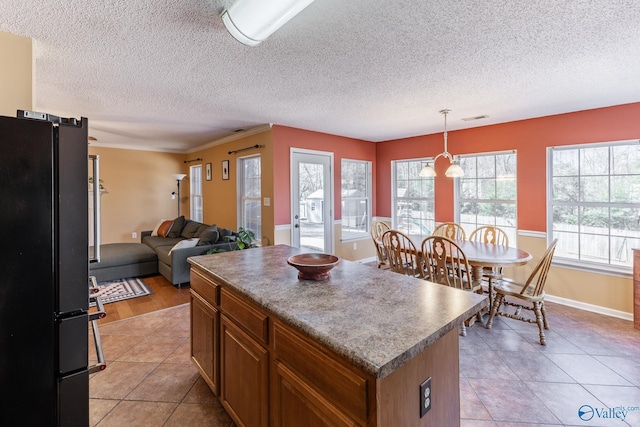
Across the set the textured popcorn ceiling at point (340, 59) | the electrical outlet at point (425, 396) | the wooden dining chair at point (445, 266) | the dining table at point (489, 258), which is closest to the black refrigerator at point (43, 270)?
the textured popcorn ceiling at point (340, 59)

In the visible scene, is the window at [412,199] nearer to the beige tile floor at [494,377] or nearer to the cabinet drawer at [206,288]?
the beige tile floor at [494,377]

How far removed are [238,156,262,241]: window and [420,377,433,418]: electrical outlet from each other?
12.8ft

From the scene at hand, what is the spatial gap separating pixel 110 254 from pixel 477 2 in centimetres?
521

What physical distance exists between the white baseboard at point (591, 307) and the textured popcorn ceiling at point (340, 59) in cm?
226

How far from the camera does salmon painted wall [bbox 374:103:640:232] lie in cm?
327

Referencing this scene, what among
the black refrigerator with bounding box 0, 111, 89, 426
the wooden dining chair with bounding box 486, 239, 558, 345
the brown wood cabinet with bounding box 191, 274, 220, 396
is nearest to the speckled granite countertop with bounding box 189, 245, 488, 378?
the brown wood cabinet with bounding box 191, 274, 220, 396

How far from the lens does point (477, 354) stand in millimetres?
2486

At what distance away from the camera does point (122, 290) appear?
3988mm

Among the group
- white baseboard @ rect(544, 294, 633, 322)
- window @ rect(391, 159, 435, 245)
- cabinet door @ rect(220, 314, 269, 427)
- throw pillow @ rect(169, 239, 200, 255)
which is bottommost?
white baseboard @ rect(544, 294, 633, 322)

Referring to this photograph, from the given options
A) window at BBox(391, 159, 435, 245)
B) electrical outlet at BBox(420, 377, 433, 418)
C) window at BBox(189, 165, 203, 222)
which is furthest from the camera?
window at BBox(189, 165, 203, 222)

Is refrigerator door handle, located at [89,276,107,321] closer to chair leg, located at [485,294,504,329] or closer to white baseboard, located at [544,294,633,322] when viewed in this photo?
chair leg, located at [485,294,504,329]

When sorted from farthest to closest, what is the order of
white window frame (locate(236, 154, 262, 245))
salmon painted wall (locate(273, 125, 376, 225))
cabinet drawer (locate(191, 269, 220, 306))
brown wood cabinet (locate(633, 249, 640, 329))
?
white window frame (locate(236, 154, 262, 245)), salmon painted wall (locate(273, 125, 376, 225)), brown wood cabinet (locate(633, 249, 640, 329)), cabinet drawer (locate(191, 269, 220, 306))

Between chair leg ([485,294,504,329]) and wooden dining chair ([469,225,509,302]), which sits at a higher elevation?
wooden dining chair ([469,225,509,302])

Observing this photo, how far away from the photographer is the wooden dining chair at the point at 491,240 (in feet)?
9.82
